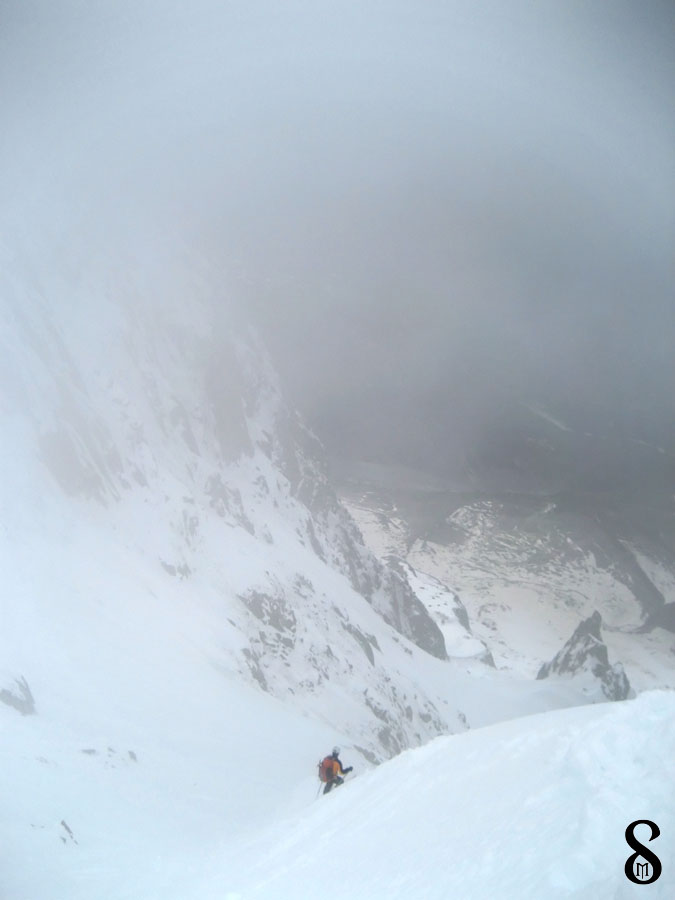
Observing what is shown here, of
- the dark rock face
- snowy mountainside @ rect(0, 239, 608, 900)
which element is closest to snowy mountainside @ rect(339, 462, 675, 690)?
the dark rock face

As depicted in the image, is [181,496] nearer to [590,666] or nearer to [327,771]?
[327,771]

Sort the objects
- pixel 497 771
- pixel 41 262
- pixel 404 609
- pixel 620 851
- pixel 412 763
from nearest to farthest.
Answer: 1. pixel 620 851
2. pixel 497 771
3. pixel 412 763
4. pixel 41 262
5. pixel 404 609

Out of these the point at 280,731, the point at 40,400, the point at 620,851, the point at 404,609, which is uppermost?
the point at 40,400

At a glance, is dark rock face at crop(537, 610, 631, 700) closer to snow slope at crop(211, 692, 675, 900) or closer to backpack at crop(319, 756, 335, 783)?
backpack at crop(319, 756, 335, 783)

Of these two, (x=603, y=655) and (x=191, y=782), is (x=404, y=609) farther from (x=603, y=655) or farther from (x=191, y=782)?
(x=191, y=782)

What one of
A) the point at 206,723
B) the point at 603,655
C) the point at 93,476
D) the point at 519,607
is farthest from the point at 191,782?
the point at 519,607

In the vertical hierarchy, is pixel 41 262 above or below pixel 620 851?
above
